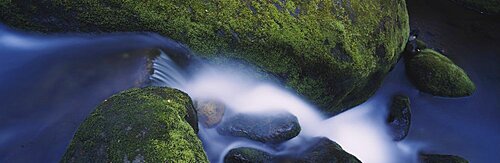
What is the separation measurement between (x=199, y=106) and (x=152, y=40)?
3.04 feet

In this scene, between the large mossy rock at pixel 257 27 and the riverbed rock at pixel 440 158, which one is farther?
the riverbed rock at pixel 440 158

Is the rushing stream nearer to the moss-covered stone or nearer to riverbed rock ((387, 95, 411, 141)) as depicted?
riverbed rock ((387, 95, 411, 141))

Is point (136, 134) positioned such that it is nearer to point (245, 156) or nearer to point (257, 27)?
point (245, 156)

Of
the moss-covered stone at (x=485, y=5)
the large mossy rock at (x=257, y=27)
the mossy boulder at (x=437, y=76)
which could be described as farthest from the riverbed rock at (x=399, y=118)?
the moss-covered stone at (x=485, y=5)

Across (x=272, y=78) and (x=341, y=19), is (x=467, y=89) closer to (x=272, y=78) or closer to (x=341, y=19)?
(x=341, y=19)

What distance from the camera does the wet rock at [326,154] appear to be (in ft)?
17.3

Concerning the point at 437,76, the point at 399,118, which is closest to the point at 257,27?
the point at 399,118

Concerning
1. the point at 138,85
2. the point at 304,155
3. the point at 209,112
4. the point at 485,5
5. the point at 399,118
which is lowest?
the point at 399,118

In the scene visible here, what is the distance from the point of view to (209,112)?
18.0 ft

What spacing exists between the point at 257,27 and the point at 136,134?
2.10m

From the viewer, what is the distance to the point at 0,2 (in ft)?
17.8

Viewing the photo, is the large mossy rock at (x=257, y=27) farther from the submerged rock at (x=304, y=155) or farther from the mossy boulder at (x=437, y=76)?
the mossy boulder at (x=437, y=76)

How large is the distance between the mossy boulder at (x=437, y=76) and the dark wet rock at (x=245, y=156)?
353 centimetres

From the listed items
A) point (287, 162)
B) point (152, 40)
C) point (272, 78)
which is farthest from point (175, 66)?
point (287, 162)
